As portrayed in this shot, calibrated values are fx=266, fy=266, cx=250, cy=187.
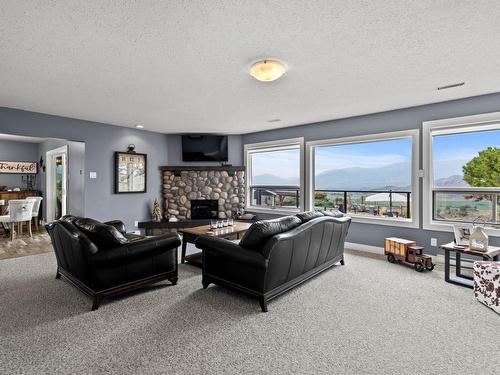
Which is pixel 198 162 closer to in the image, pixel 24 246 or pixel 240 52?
pixel 24 246

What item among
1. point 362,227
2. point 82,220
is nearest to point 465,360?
point 362,227

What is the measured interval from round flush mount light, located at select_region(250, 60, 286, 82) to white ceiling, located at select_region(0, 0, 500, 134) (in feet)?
0.26

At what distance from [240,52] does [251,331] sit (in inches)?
95.9

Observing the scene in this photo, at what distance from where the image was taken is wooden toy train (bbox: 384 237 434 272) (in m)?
3.62

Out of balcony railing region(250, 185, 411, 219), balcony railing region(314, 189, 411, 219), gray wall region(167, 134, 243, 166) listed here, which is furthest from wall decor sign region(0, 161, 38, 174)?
balcony railing region(314, 189, 411, 219)

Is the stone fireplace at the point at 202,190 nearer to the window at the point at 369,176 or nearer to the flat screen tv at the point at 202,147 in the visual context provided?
the flat screen tv at the point at 202,147

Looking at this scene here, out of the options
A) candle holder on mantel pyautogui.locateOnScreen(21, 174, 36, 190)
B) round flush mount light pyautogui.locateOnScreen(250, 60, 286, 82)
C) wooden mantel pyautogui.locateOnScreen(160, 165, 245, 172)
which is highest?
round flush mount light pyautogui.locateOnScreen(250, 60, 286, 82)

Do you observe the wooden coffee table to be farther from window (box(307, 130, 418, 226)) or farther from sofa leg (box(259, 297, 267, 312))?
window (box(307, 130, 418, 226))

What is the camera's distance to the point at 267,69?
8.52ft

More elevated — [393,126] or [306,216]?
[393,126]

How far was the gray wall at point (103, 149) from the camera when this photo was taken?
444 cm

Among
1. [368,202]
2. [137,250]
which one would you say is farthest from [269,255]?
[368,202]

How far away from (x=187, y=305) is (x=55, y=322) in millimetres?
1120

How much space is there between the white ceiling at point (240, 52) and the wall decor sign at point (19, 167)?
4.32 metres
